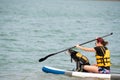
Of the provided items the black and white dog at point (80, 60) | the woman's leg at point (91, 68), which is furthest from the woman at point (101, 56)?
the black and white dog at point (80, 60)

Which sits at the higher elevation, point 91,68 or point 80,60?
point 80,60

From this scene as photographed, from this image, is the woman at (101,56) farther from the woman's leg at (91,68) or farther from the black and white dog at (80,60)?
the black and white dog at (80,60)

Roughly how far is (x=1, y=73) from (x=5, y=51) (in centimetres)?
576

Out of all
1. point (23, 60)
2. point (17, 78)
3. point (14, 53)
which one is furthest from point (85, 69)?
point (14, 53)

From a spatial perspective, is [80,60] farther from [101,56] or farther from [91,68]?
[101,56]

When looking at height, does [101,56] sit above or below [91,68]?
above

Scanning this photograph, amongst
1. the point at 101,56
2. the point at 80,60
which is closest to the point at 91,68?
the point at 80,60

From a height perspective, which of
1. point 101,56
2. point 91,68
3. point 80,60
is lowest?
point 91,68

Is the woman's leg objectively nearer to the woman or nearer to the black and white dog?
the woman

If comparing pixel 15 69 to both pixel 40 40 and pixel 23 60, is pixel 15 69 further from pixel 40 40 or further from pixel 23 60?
pixel 40 40

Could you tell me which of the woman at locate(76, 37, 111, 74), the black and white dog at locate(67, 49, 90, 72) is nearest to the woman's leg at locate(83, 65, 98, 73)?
the woman at locate(76, 37, 111, 74)

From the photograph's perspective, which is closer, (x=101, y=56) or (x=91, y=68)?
(x=101, y=56)

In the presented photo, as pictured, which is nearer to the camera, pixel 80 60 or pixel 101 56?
pixel 101 56

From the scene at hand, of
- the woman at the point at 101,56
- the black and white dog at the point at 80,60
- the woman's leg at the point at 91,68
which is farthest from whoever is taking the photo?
the black and white dog at the point at 80,60
